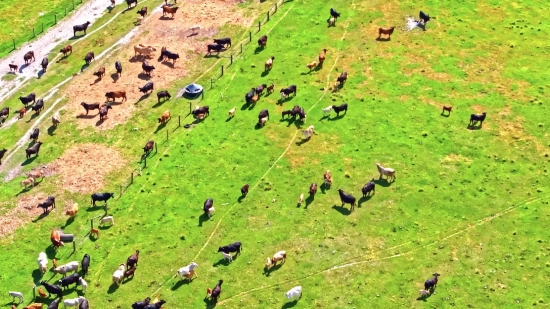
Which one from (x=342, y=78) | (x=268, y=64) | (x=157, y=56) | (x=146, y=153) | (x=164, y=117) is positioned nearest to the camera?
(x=146, y=153)

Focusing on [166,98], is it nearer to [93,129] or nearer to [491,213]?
[93,129]

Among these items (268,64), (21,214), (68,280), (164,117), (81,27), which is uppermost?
(81,27)

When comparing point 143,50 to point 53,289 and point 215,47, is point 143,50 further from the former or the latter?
point 53,289

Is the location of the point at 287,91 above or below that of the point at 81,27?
below

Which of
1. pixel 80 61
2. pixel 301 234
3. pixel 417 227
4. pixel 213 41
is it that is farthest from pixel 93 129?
pixel 417 227

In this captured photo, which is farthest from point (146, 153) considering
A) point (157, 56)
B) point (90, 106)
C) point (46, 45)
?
point (46, 45)

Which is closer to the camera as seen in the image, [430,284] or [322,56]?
[430,284]

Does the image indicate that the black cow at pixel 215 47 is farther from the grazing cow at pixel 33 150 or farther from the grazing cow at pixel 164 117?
the grazing cow at pixel 33 150

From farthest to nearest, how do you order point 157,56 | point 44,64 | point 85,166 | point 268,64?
point 157,56, point 44,64, point 268,64, point 85,166
